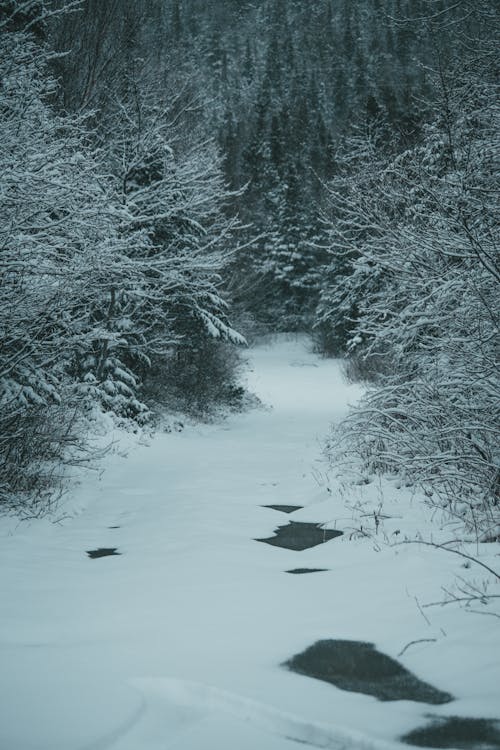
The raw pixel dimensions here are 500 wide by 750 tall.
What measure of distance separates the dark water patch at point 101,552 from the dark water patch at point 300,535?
1.28 m

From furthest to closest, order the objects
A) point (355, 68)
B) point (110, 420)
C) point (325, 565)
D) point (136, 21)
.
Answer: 1. point (355, 68)
2. point (136, 21)
3. point (110, 420)
4. point (325, 565)

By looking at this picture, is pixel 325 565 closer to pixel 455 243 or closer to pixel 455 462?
pixel 455 462

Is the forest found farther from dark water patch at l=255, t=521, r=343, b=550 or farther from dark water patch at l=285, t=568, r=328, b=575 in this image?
dark water patch at l=285, t=568, r=328, b=575

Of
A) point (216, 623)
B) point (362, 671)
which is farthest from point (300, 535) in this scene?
point (362, 671)

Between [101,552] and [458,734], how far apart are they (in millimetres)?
3261

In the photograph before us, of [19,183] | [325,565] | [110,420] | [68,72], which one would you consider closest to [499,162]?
[325,565]

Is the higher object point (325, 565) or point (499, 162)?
point (499, 162)

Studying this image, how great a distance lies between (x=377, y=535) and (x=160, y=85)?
12.5 meters

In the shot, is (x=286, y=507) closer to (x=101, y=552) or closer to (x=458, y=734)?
(x=101, y=552)

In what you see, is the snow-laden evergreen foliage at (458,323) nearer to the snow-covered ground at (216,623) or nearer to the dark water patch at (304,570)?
the snow-covered ground at (216,623)

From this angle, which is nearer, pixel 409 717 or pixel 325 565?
pixel 409 717

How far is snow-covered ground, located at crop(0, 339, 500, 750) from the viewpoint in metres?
1.91

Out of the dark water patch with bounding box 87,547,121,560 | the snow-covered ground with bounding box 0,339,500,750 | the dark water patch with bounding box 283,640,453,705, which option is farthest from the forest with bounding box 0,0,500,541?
the dark water patch with bounding box 283,640,453,705

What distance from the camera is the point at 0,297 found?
5.11 metres
